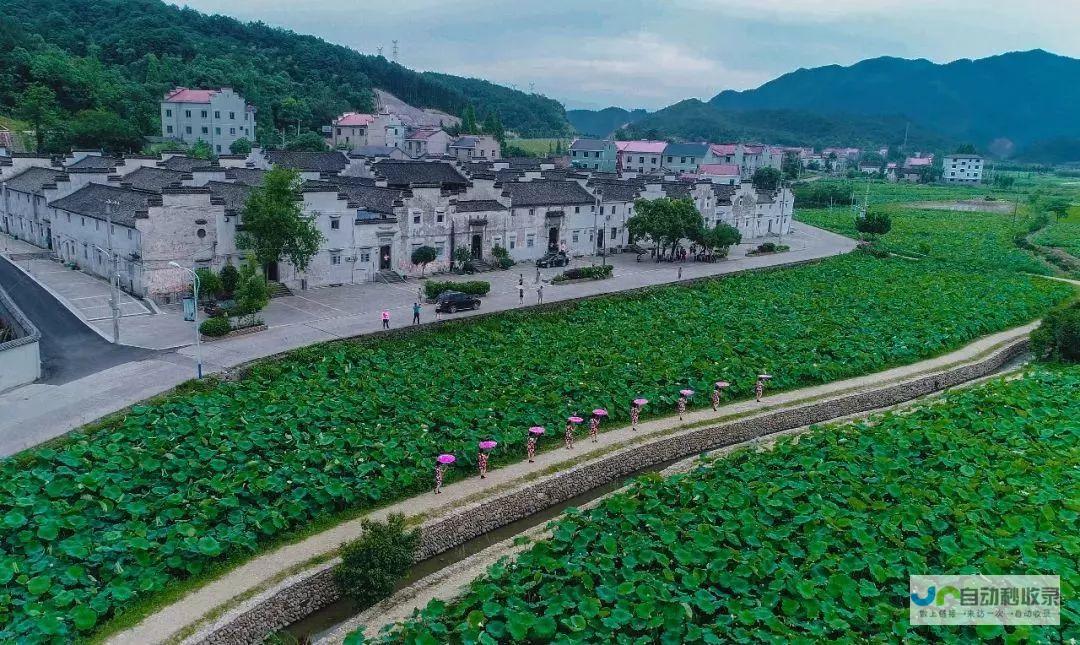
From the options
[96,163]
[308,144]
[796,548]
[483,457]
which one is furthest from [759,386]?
[308,144]

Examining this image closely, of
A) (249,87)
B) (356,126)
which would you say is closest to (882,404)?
(356,126)

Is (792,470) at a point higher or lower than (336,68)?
lower

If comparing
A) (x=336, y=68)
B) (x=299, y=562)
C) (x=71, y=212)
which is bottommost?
(x=299, y=562)

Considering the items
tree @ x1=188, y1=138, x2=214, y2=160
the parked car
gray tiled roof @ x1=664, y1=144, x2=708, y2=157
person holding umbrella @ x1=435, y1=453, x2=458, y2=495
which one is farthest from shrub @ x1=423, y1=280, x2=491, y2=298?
gray tiled roof @ x1=664, y1=144, x2=708, y2=157

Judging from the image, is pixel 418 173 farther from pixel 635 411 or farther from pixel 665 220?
pixel 635 411

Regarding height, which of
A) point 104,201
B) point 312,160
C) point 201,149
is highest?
point 201,149

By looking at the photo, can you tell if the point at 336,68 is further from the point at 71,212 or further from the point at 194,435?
the point at 194,435

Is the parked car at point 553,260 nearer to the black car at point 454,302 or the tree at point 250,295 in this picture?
the black car at point 454,302
